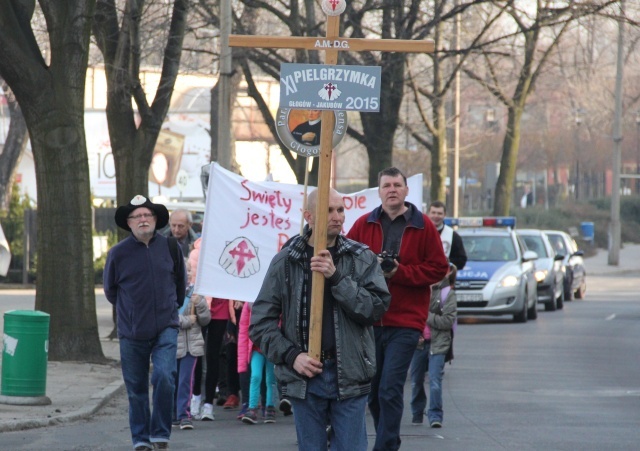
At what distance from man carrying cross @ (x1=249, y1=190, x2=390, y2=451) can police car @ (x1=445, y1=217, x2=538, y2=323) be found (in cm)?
1557

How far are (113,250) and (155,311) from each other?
0.52 m

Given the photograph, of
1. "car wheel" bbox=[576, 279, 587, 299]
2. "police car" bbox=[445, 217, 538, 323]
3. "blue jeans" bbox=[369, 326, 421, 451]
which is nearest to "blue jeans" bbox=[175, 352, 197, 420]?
"blue jeans" bbox=[369, 326, 421, 451]

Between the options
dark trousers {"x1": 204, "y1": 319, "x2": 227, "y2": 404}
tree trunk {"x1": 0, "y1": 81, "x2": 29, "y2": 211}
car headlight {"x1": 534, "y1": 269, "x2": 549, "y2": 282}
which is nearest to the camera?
dark trousers {"x1": 204, "y1": 319, "x2": 227, "y2": 404}

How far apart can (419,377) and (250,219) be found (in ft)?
7.75

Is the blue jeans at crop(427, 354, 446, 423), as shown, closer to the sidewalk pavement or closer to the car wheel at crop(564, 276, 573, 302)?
the sidewalk pavement

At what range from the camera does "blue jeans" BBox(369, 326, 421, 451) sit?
778 centimetres

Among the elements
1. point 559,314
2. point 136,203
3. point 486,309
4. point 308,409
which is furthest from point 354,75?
point 559,314

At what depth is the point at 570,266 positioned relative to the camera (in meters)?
30.0

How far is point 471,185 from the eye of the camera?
248ft

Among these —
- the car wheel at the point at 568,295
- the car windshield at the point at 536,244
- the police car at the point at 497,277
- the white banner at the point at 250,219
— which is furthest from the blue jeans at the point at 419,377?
the car wheel at the point at 568,295

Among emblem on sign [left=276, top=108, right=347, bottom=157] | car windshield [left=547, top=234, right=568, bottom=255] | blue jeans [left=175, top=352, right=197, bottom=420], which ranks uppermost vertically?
emblem on sign [left=276, top=108, right=347, bottom=157]

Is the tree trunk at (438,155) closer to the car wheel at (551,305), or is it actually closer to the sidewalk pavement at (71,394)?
the car wheel at (551,305)

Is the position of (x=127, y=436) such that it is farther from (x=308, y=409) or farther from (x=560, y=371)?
(x=560, y=371)

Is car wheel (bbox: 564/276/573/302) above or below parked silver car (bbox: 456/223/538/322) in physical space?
below
